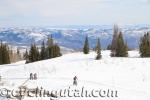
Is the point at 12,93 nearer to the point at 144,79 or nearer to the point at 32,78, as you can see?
the point at 32,78

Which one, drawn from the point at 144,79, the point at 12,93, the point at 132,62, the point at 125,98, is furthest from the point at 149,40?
the point at 12,93

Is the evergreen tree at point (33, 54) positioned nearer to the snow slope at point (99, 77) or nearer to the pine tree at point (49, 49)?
the pine tree at point (49, 49)

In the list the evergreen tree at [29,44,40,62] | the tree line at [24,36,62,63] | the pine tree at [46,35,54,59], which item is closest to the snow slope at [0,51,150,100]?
the evergreen tree at [29,44,40,62]

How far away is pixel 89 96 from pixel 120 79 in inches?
630

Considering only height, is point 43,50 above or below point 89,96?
below

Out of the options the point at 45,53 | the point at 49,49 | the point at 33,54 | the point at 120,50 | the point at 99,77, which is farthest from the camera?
the point at 45,53

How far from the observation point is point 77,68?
61000 millimetres

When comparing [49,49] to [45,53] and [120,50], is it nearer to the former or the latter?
[45,53]

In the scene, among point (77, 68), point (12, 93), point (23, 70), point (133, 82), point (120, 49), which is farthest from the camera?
point (120, 49)

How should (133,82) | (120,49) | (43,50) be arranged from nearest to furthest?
1. (133,82)
2. (120,49)
3. (43,50)

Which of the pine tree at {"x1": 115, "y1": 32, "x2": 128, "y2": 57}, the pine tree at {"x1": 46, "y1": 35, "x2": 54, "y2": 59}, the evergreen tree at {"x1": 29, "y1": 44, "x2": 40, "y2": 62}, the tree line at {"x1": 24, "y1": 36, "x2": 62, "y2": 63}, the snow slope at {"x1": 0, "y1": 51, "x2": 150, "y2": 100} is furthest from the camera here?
the pine tree at {"x1": 46, "y1": 35, "x2": 54, "y2": 59}

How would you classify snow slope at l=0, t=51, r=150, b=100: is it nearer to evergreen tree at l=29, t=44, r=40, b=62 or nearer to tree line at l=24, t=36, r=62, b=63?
evergreen tree at l=29, t=44, r=40, b=62

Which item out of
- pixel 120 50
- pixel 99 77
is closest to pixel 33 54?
pixel 120 50

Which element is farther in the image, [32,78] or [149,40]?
[149,40]
